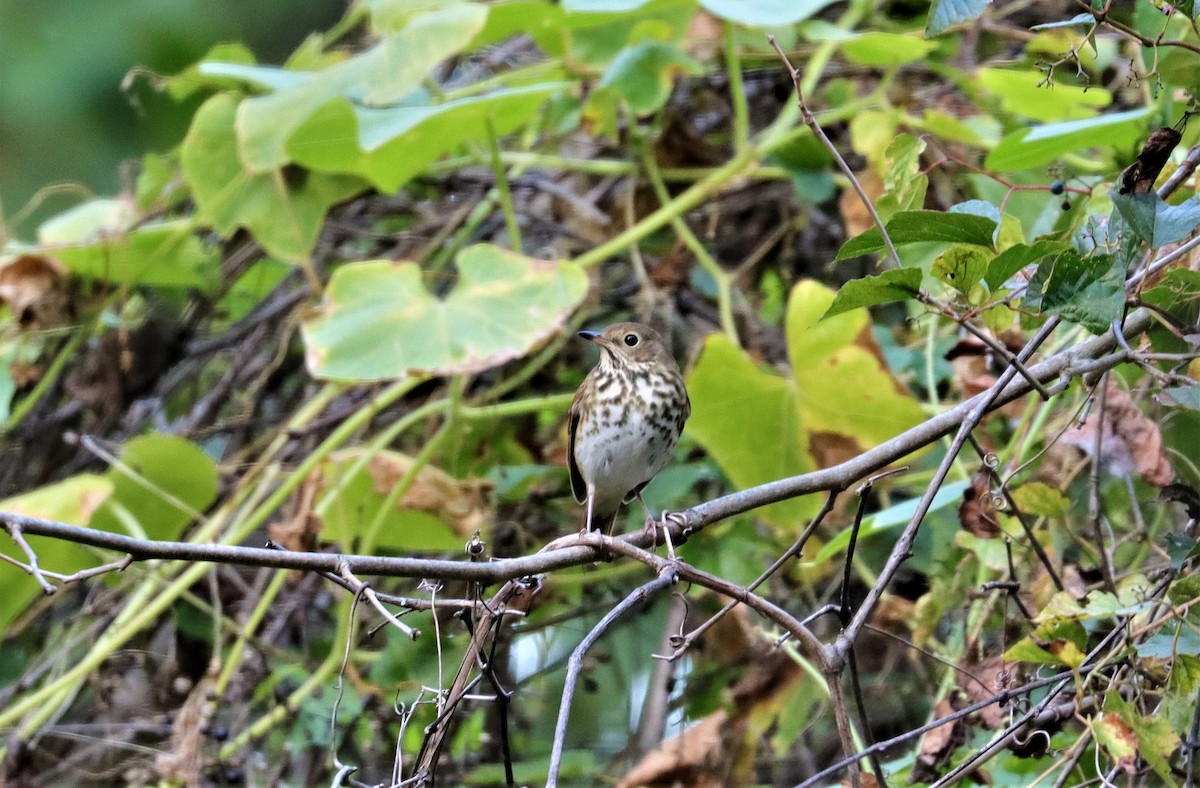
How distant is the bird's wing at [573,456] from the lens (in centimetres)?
314

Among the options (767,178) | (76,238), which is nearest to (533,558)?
(767,178)

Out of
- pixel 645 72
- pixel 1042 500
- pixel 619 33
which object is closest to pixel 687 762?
pixel 1042 500

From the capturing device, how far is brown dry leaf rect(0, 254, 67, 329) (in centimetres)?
369

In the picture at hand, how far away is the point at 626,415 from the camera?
2916 mm

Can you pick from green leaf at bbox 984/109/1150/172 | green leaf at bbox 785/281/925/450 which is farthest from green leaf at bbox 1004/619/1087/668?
green leaf at bbox 785/281/925/450

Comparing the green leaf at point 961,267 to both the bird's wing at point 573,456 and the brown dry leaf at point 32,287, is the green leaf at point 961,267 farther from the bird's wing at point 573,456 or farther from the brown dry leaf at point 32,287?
the brown dry leaf at point 32,287

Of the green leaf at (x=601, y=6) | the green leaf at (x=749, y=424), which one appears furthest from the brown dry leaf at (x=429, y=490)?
the green leaf at (x=601, y=6)

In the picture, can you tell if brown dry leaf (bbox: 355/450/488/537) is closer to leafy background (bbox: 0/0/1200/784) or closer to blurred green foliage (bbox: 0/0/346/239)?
leafy background (bbox: 0/0/1200/784)

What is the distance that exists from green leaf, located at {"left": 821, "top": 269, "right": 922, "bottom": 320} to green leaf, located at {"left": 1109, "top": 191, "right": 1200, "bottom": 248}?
26 cm

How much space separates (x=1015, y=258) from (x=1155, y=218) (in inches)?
7.1

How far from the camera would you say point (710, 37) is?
11.9ft

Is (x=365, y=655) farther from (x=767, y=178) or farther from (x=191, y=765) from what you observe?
(x=767, y=178)

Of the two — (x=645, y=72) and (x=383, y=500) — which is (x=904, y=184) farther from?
(x=383, y=500)

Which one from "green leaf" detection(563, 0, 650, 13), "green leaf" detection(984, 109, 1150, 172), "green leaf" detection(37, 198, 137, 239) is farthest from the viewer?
"green leaf" detection(37, 198, 137, 239)
